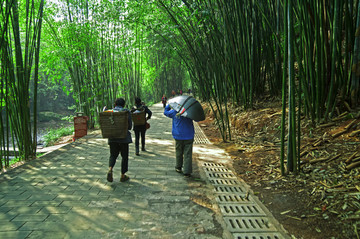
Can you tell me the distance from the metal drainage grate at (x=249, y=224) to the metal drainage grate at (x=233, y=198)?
34cm

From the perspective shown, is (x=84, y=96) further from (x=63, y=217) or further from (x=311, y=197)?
(x=311, y=197)

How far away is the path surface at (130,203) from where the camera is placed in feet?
6.26

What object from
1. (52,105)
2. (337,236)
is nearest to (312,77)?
(337,236)

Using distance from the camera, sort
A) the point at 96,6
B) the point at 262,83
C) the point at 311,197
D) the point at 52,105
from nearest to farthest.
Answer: the point at 311,197 < the point at 262,83 < the point at 96,6 < the point at 52,105

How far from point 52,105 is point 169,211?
34.5 metres

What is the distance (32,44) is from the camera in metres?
3.95

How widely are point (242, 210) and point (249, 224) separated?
0.25 m

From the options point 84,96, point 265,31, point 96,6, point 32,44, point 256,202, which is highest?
point 96,6

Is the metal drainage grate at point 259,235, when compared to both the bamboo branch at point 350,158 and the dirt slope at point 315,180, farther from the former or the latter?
the bamboo branch at point 350,158

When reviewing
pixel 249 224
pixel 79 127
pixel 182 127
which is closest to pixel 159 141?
pixel 79 127

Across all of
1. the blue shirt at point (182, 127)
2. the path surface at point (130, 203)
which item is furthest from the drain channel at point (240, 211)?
the blue shirt at point (182, 127)

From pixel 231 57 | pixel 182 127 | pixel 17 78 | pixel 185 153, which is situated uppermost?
pixel 231 57

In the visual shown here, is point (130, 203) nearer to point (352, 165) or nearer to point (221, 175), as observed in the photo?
point (221, 175)

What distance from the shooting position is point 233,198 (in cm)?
254
